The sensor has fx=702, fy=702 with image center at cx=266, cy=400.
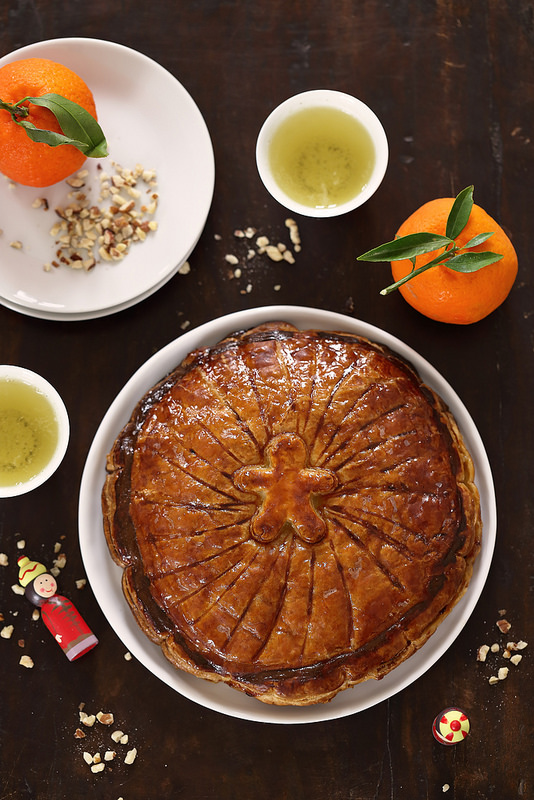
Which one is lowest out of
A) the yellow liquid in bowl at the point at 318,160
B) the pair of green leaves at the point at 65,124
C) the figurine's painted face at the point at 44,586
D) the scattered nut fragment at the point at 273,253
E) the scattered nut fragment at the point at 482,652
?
the scattered nut fragment at the point at 482,652

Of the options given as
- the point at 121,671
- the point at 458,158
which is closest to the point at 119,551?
the point at 121,671

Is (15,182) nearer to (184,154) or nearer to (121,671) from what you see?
(184,154)

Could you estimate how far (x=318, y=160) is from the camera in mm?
2840

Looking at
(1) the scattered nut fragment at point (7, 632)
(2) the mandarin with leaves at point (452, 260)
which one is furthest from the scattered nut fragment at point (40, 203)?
(1) the scattered nut fragment at point (7, 632)

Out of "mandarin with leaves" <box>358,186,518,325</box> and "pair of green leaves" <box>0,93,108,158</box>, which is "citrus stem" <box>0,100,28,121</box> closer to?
"pair of green leaves" <box>0,93,108,158</box>

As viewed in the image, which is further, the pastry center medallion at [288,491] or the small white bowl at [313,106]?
the small white bowl at [313,106]

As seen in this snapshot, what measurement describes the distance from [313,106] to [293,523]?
1669 millimetres

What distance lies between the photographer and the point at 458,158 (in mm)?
3062

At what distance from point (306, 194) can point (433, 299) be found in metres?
0.67

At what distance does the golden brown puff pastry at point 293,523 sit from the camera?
2.46m

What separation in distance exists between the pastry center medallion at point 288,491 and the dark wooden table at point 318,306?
0.84m

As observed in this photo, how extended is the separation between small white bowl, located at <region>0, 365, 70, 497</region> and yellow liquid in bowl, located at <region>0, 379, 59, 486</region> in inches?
0.5

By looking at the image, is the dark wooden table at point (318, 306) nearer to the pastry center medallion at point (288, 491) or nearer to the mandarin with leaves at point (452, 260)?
the mandarin with leaves at point (452, 260)

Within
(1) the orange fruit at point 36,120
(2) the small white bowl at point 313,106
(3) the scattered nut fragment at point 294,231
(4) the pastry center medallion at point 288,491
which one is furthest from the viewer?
(3) the scattered nut fragment at point 294,231
